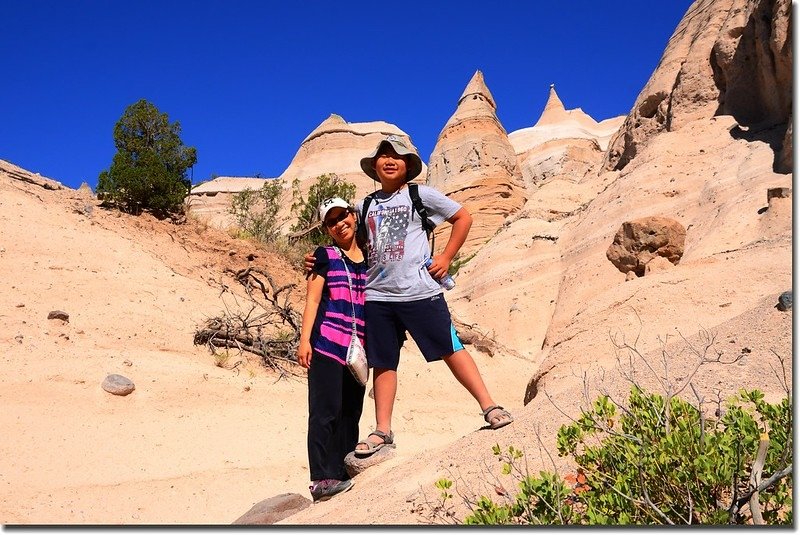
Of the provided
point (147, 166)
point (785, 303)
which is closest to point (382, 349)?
point (785, 303)

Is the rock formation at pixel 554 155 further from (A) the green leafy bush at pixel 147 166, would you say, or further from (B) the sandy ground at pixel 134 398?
(B) the sandy ground at pixel 134 398

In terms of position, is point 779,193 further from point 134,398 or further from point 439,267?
point 134,398

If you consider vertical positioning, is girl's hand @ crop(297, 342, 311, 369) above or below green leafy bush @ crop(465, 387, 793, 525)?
above

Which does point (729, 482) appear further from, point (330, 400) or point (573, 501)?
point (330, 400)

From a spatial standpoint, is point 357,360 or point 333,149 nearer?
point 357,360

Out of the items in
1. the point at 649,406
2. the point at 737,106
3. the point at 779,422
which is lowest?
the point at 779,422

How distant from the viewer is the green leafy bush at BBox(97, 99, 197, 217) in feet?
39.1

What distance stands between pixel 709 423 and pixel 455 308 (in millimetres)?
15249

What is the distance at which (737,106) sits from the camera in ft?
47.0

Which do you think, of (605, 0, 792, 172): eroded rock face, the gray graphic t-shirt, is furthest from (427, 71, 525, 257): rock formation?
the gray graphic t-shirt

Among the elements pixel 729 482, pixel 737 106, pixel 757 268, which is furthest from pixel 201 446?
pixel 737 106

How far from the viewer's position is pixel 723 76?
14695 mm

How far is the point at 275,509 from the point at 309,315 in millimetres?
1128

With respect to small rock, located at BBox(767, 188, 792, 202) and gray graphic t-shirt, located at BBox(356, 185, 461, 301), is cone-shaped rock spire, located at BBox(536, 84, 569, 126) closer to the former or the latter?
small rock, located at BBox(767, 188, 792, 202)
